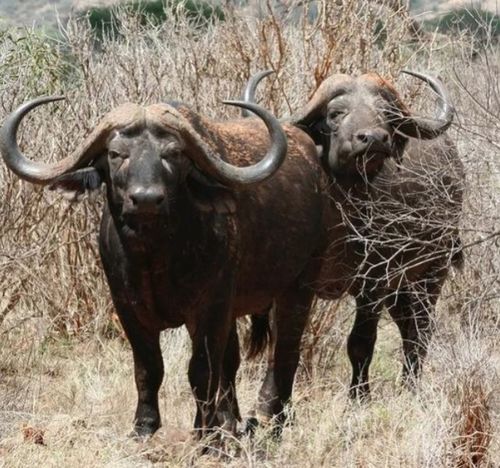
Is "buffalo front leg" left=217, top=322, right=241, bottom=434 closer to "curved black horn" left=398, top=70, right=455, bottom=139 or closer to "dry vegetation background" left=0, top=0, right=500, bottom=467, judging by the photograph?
"dry vegetation background" left=0, top=0, right=500, bottom=467

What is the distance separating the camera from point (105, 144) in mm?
7852

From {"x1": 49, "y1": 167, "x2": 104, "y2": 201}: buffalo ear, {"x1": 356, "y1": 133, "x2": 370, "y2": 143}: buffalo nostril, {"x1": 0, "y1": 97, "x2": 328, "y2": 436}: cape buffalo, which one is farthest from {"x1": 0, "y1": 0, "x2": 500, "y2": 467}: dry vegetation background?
{"x1": 49, "y1": 167, "x2": 104, "y2": 201}: buffalo ear

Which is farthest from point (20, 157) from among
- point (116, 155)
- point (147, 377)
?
point (147, 377)

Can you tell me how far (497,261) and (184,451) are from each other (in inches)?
86.6

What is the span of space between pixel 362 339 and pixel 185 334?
1.23 m

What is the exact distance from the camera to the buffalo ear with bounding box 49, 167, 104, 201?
7961 mm

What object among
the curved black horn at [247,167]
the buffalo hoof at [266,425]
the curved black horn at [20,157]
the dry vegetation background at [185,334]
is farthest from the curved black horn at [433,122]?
the curved black horn at [20,157]

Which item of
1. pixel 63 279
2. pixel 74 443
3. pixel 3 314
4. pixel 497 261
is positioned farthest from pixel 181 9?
pixel 74 443

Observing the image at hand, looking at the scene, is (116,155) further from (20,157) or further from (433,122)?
(433,122)

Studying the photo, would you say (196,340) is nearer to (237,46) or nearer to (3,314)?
(3,314)

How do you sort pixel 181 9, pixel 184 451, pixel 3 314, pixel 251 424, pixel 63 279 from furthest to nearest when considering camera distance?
1. pixel 181 9
2. pixel 63 279
3. pixel 3 314
4. pixel 251 424
5. pixel 184 451

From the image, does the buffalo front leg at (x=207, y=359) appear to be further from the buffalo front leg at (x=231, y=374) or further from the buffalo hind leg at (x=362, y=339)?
the buffalo hind leg at (x=362, y=339)

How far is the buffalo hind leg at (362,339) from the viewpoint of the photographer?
1004cm

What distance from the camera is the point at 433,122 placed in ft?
31.8
